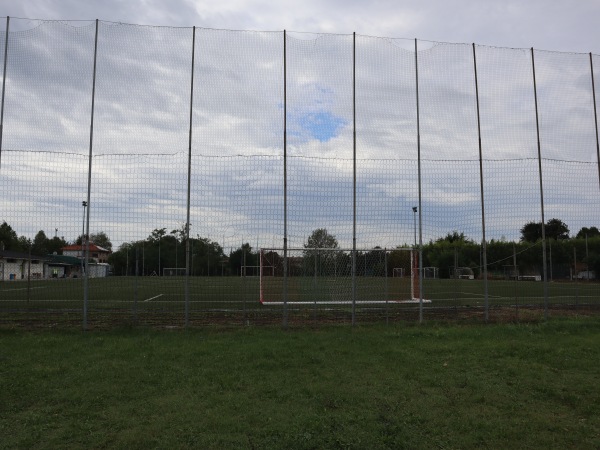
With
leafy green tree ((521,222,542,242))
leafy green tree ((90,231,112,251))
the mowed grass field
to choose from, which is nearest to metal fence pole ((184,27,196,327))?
the mowed grass field

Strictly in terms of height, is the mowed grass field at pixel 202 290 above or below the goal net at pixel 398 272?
below

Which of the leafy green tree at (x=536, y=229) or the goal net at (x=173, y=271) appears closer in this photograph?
the goal net at (x=173, y=271)

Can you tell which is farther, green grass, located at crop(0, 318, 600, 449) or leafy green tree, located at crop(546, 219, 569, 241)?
leafy green tree, located at crop(546, 219, 569, 241)

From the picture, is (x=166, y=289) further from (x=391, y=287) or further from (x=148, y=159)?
(x=391, y=287)

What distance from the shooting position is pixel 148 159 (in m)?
11.2

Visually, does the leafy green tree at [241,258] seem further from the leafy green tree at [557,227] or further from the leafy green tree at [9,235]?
the leafy green tree at [557,227]

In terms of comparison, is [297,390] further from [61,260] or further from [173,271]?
[61,260]

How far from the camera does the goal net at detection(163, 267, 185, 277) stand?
37.9 feet

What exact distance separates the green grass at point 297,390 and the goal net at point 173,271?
2.13m

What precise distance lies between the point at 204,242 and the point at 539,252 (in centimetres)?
1717

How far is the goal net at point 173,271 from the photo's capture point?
1156 cm

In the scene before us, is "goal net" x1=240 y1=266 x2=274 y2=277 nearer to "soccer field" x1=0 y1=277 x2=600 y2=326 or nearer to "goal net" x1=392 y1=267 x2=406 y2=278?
"soccer field" x1=0 y1=277 x2=600 y2=326

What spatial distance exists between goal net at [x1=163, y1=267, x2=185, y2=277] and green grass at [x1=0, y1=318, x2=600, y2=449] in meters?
2.13

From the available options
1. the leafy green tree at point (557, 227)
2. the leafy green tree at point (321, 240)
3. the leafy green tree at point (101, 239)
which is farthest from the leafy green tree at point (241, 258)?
the leafy green tree at point (557, 227)
